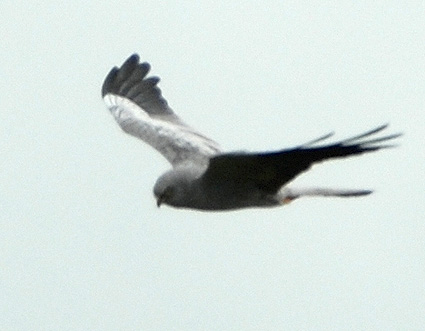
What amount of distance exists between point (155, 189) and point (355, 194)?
1824mm

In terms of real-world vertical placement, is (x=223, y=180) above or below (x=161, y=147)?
below

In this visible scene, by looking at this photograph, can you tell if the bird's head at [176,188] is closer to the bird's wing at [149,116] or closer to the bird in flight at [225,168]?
the bird in flight at [225,168]

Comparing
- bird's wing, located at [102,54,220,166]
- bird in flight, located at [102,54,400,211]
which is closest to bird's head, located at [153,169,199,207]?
bird in flight, located at [102,54,400,211]

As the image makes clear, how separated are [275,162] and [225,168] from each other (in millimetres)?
462

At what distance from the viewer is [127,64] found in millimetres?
20859

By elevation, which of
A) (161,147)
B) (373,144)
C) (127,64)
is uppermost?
(127,64)

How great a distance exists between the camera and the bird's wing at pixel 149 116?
17.8m

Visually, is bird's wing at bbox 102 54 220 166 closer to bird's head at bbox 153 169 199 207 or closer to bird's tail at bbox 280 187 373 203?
bird's head at bbox 153 169 199 207

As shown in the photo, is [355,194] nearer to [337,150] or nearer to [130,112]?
[337,150]

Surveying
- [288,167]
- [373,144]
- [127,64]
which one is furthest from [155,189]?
[127,64]

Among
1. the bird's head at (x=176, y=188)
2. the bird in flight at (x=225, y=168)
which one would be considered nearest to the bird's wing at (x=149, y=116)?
the bird in flight at (x=225, y=168)

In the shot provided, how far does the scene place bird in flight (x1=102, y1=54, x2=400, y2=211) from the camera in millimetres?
14891

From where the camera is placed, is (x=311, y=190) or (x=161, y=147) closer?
(x=311, y=190)


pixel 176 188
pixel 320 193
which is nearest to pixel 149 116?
pixel 320 193
